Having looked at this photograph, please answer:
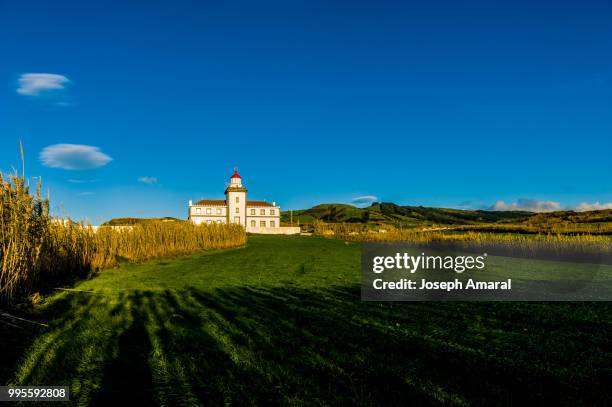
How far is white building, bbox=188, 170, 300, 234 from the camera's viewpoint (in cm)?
7738

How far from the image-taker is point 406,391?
440cm

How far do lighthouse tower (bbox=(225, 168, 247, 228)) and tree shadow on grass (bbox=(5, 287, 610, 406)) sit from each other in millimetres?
68947

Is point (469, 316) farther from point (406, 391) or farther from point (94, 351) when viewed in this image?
point (94, 351)

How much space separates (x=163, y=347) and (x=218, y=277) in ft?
29.4

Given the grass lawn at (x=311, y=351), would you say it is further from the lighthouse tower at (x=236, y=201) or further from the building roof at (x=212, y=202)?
the building roof at (x=212, y=202)

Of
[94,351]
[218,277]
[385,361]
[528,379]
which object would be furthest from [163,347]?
[218,277]

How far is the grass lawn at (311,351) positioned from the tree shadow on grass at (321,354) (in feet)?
0.08

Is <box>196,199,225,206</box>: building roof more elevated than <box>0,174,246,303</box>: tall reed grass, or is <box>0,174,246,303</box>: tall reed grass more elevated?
<box>196,199,225,206</box>: building roof

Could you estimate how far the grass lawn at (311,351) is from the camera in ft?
14.5

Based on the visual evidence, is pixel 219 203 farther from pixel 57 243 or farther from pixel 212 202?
pixel 57 243

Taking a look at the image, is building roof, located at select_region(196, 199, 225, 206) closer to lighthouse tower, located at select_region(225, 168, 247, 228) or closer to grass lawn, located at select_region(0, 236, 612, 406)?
lighthouse tower, located at select_region(225, 168, 247, 228)

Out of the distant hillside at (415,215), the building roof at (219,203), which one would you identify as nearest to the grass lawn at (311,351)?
the building roof at (219,203)

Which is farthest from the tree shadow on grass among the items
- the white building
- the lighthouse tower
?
the lighthouse tower

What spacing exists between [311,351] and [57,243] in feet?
43.0
